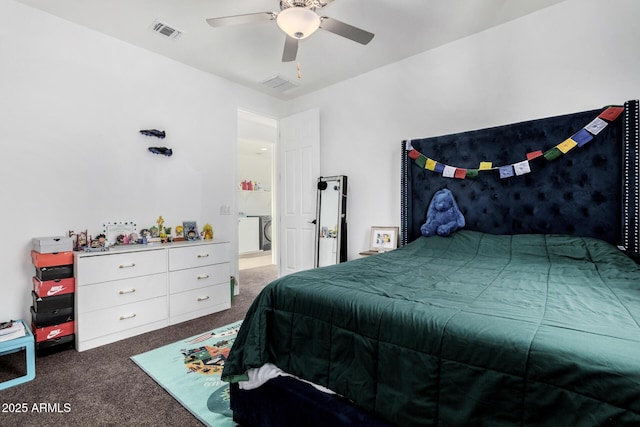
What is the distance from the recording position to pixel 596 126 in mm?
2248

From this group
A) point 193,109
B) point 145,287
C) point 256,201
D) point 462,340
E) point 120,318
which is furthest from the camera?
point 256,201

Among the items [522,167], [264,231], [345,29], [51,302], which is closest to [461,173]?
[522,167]

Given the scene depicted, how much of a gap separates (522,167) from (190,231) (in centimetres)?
327

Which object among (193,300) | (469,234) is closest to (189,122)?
(193,300)

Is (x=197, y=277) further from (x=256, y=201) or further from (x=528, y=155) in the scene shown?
(x=256, y=201)

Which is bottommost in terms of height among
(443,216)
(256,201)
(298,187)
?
(443,216)

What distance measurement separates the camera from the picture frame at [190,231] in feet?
11.0

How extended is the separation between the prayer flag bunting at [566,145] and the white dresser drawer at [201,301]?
3.29m

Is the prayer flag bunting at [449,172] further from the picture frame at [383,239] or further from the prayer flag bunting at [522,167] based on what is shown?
the picture frame at [383,239]

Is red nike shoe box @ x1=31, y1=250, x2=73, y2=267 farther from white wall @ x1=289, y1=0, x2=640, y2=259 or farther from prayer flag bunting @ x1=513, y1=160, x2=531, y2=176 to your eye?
prayer flag bunting @ x1=513, y1=160, x2=531, y2=176

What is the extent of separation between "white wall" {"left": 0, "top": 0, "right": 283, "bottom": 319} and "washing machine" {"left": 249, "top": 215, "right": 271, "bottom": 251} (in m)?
3.64

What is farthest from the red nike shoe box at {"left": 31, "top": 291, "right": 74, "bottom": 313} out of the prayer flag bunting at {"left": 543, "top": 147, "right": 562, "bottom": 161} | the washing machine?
the washing machine

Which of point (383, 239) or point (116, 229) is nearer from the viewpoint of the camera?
point (116, 229)

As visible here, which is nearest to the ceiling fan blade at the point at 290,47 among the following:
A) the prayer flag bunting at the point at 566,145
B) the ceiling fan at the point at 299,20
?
the ceiling fan at the point at 299,20
